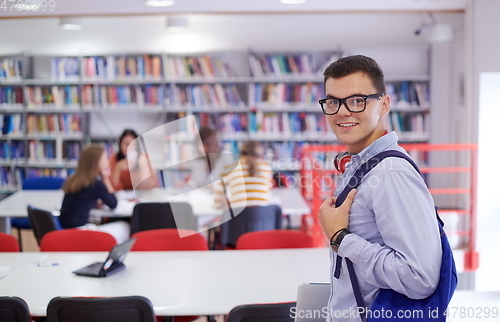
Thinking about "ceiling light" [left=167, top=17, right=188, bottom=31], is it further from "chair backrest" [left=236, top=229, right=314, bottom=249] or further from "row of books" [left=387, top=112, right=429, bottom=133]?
"chair backrest" [left=236, top=229, right=314, bottom=249]

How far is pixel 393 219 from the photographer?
1.20 m

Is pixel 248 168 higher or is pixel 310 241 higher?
pixel 248 168

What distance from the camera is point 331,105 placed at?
53.8 inches

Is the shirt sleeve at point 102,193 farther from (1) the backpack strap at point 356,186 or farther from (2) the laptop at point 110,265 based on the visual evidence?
(1) the backpack strap at point 356,186

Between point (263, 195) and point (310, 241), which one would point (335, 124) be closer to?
point (310, 241)

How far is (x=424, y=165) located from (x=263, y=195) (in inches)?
129

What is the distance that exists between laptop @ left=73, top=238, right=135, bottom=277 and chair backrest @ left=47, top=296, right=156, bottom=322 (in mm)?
424

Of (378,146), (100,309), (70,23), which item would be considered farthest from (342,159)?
(70,23)

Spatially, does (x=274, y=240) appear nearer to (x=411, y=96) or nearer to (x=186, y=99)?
(x=186, y=99)

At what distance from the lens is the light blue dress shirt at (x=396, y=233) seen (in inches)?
46.8

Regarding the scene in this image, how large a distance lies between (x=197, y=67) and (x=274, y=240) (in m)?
3.64

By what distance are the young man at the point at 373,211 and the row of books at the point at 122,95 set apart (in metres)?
4.98

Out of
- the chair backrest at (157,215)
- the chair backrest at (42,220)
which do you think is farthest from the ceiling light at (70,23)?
the chair backrest at (157,215)

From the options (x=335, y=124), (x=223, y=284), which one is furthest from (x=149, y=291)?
(x=335, y=124)
